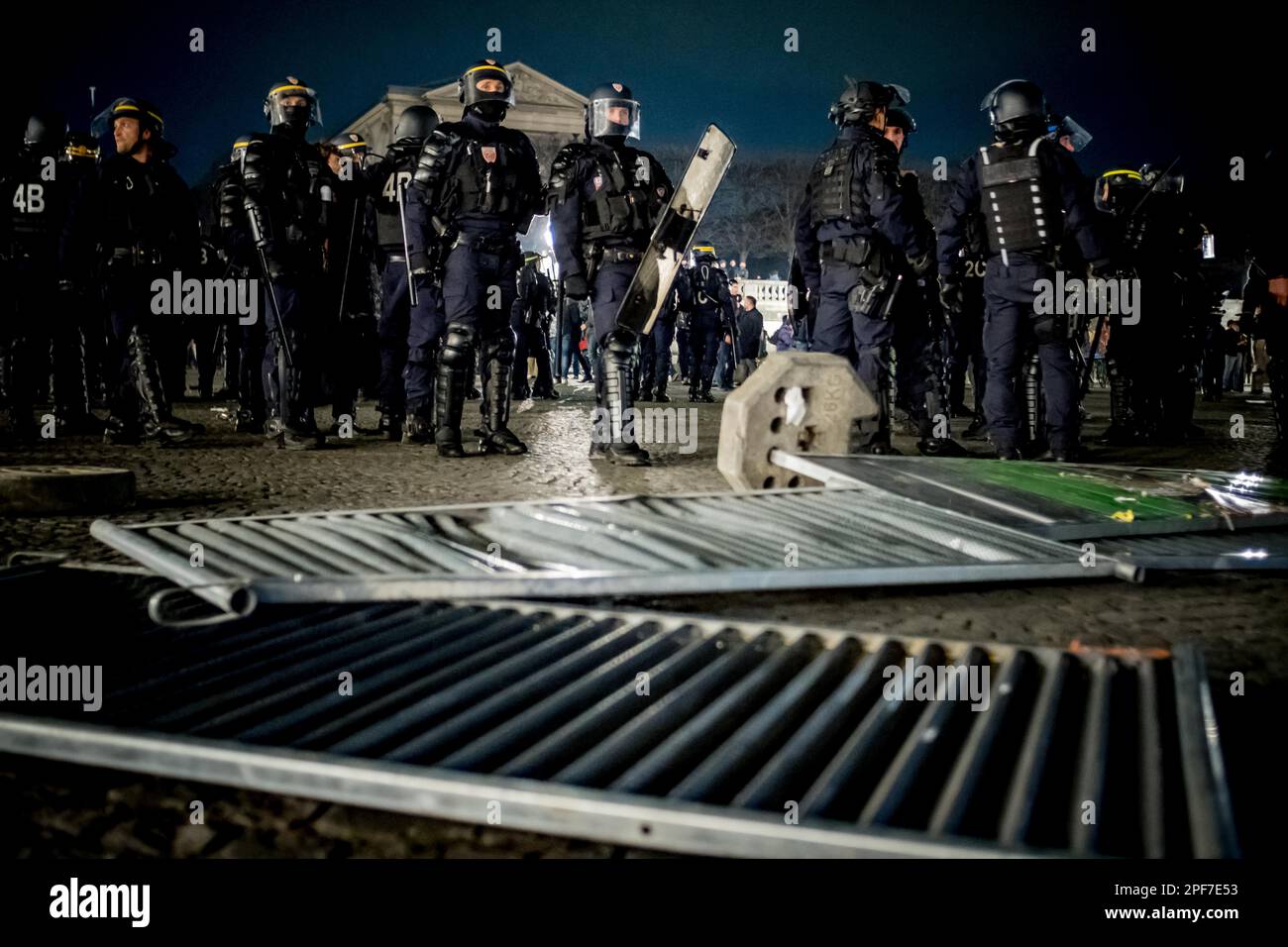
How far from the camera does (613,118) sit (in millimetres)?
5801

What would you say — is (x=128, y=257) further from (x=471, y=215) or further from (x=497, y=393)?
(x=497, y=393)

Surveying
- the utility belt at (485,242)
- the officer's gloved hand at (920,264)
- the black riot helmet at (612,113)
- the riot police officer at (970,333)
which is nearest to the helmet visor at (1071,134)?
the riot police officer at (970,333)

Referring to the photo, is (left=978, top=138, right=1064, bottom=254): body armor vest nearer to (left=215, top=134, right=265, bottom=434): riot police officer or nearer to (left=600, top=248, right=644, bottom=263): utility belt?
(left=600, top=248, right=644, bottom=263): utility belt

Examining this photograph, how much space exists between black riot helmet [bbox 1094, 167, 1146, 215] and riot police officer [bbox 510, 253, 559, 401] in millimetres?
6999

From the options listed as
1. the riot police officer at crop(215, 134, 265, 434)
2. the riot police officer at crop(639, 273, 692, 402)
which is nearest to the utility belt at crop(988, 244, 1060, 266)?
the riot police officer at crop(215, 134, 265, 434)

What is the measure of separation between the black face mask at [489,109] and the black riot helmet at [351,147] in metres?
2.66

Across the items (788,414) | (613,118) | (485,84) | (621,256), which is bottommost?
(788,414)

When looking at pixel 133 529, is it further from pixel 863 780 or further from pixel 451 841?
pixel 863 780

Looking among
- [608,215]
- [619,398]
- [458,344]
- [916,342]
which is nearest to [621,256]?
[608,215]

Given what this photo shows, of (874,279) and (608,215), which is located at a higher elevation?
(608,215)

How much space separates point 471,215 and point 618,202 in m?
0.89

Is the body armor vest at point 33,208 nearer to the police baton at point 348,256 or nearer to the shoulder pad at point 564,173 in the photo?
the police baton at point 348,256
